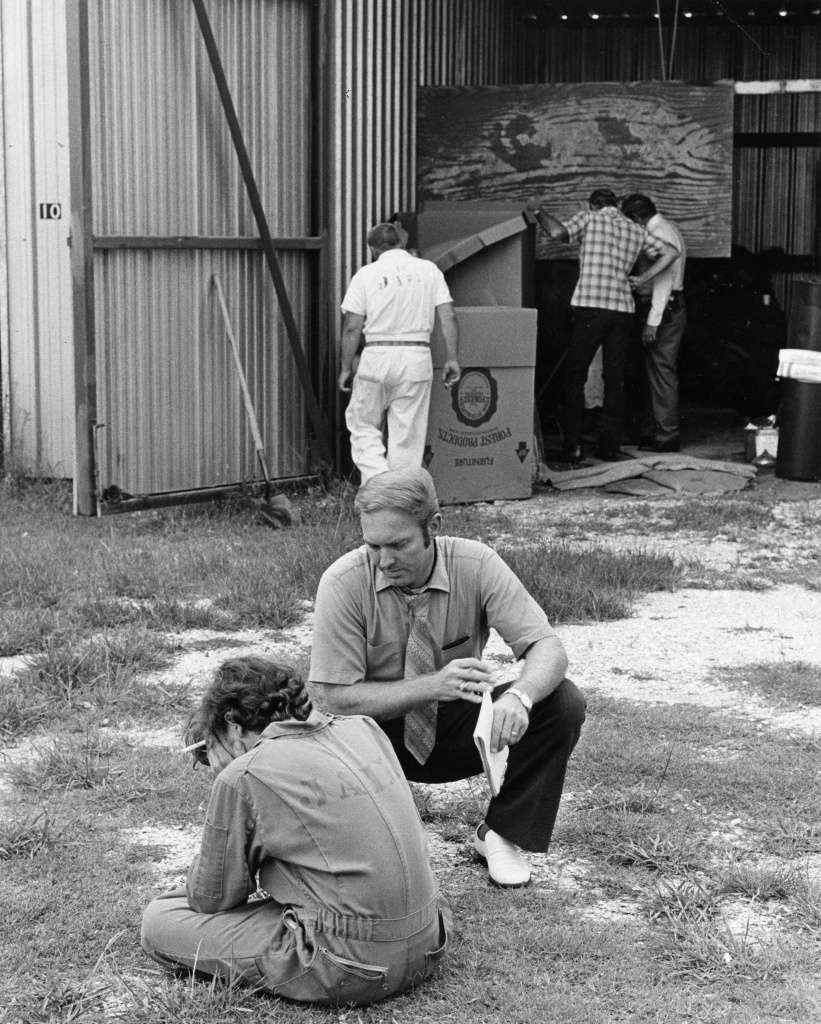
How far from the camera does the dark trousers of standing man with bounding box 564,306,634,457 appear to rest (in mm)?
12383

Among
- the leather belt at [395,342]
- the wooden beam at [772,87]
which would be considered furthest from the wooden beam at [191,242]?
the wooden beam at [772,87]

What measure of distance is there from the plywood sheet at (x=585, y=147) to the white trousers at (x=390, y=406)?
107 inches

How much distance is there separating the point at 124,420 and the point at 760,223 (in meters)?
10.4

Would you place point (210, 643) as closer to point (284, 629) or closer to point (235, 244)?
point (284, 629)

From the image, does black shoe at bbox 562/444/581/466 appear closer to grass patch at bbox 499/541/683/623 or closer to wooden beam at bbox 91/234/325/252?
wooden beam at bbox 91/234/325/252

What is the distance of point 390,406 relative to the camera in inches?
412

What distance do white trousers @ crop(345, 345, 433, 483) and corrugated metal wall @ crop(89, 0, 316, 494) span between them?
80 cm

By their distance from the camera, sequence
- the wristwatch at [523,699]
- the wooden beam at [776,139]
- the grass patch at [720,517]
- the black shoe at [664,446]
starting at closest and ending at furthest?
the wristwatch at [523,699]
the grass patch at [720,517]
the black shoe at [664,446]
the wooden beam at [776,139]

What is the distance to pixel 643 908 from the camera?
4320 mm

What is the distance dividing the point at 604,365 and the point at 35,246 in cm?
433

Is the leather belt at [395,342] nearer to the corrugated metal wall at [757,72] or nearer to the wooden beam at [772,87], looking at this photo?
the wooden beam at [772,87]

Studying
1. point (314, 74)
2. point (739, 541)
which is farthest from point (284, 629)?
point (314, 74)

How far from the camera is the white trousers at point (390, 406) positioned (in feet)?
33.8

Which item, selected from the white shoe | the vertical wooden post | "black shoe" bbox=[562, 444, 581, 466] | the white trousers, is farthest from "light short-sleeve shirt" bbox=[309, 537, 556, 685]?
"black shoe" bbox=[562, 444, 581, 466]
